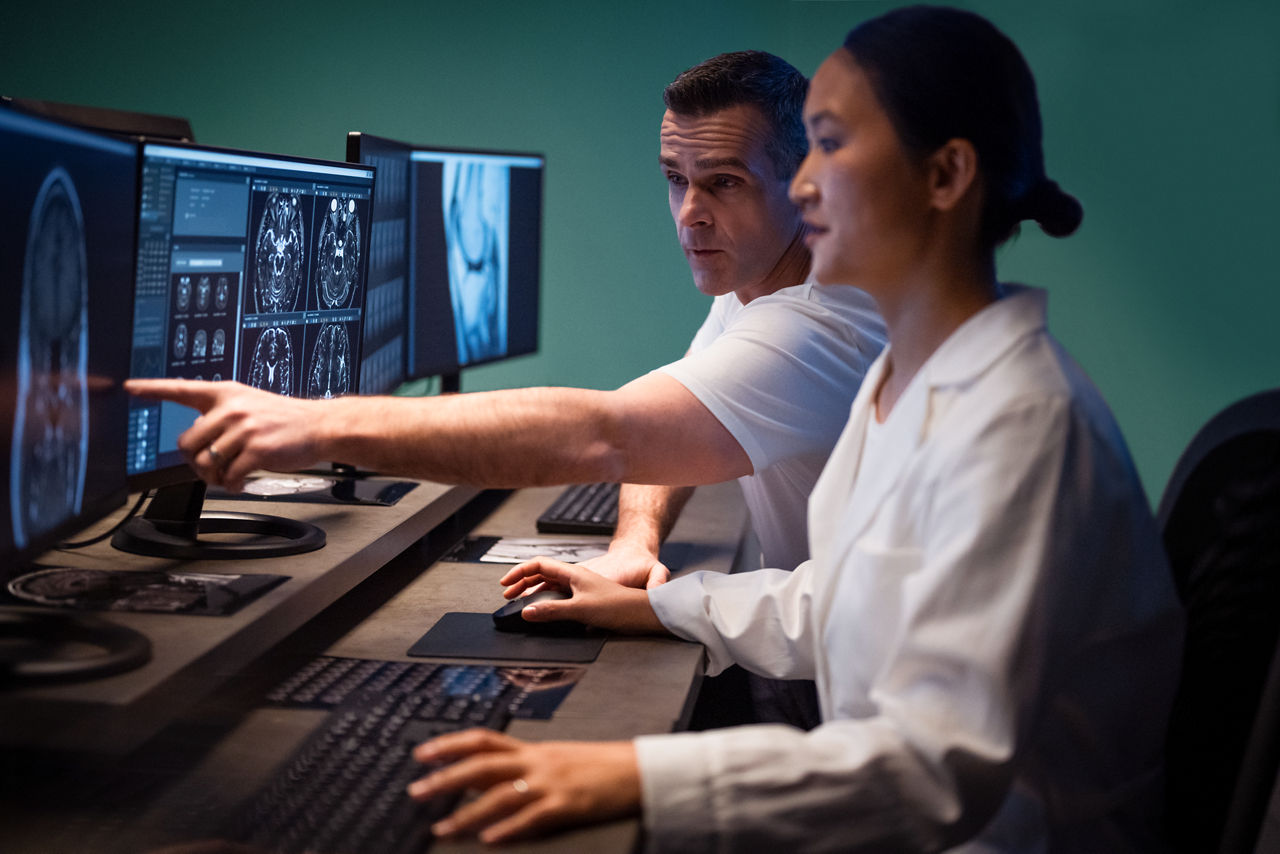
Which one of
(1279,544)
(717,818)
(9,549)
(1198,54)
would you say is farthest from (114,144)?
(1198,54)

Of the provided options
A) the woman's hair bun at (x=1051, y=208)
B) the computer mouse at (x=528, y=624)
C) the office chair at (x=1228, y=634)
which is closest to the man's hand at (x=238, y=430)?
the computer mouse at (x=528, y=624)

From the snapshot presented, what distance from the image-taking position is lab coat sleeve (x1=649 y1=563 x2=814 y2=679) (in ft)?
4.37

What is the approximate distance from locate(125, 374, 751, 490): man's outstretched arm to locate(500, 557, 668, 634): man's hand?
135mm

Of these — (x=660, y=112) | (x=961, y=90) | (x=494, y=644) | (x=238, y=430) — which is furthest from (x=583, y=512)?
(x=660, y=112)

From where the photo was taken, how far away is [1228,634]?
1030mm

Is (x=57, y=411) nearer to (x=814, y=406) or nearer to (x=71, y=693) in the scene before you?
(x=71, y=693)

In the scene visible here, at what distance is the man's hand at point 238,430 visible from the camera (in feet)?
3.81

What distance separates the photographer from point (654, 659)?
1.34 meters

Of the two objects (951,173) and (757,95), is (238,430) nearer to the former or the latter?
(951,173)

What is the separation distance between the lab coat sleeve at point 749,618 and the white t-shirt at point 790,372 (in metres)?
0.24

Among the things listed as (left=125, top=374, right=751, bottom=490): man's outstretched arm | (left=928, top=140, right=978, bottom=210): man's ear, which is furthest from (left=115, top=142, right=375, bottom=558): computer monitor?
(left=928, top=140, right=978, bottom=210): man's ear

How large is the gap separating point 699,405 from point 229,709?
699 mm

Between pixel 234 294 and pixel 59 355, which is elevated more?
pixel 234 294

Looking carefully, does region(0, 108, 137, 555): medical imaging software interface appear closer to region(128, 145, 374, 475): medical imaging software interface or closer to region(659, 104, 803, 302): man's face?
region(128, 145, 374, 475): medical imaging software interface
